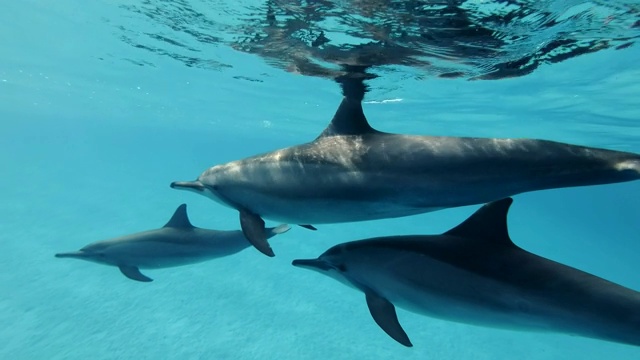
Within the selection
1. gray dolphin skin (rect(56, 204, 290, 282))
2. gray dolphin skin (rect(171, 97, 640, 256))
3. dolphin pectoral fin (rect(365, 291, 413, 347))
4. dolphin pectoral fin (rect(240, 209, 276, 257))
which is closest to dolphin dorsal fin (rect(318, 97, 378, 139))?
gray dolphin skin (rect(171, 97, 640, 256))

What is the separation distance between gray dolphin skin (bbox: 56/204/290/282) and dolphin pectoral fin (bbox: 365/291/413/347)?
3232mm

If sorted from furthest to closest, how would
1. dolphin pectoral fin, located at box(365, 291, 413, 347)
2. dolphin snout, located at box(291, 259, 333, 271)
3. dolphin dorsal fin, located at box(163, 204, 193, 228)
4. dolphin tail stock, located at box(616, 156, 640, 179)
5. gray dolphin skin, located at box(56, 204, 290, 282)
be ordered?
1. dolphin dorsal fin, located at box(163, 204, 193, 228)
2. gray dolphin skin, located at box(56, 204, 290, 282)
3. dolphin snout, located at box(291, 259, 333, 271)
4. dolphin pectoral fin, located at box(365, 291, 413, 347)
5. dolphin tail stock, located at box(616, 156, 640, 179)

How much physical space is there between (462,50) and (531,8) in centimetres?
197

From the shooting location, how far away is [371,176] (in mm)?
4797

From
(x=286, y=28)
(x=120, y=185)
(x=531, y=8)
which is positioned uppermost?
(x=531, y=8)

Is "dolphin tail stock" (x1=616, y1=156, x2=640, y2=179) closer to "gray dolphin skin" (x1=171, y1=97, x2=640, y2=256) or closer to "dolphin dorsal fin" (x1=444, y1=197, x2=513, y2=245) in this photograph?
"gray dolphin skin" (x1=171, y1=97, x2=640, y2=256)

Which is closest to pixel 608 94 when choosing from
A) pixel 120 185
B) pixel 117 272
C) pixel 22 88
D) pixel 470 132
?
pixel 470 132

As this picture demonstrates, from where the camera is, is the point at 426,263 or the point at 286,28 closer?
the point at 426,263

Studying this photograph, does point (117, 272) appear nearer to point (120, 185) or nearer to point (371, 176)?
point (371, 176)

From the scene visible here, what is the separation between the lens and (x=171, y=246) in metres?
8.02

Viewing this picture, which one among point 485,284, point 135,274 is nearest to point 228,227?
point 135,274

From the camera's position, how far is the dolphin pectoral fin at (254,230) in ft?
17.9

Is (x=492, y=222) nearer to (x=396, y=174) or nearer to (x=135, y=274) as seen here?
(x=396, y=174)

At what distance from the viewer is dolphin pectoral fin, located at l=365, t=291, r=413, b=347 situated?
4.76 m
